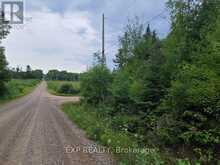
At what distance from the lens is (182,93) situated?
8391 mm

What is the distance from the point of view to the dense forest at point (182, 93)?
7449 mm

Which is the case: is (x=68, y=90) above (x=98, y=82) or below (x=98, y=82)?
below

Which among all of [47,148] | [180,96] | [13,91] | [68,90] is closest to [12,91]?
[13,91]

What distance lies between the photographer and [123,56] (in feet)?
86.9

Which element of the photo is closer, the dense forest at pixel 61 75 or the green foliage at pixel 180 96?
the green foliage at pixel 180 96

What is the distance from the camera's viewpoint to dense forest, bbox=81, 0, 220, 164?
24.4ft

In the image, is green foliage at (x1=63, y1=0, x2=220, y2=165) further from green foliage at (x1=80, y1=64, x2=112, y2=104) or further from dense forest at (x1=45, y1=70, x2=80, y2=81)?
dense forest at (x1=45, y1=70, x2=80, y2=81)

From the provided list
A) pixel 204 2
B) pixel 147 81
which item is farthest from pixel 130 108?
pixel 204 2

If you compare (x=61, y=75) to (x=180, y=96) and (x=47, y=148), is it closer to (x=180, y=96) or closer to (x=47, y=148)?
(x=47, y=148)

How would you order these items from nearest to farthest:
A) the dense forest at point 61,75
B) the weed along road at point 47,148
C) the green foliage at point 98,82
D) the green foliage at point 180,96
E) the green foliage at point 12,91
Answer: the weed along road at point 47,148 < the green foliage at point 180,96 < the green foliage at point 98,82 < the green foliage at point 12,91 < the dense forest at point 61,75

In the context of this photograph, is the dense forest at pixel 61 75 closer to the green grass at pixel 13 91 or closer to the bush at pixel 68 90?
the bush at pixel 68 90

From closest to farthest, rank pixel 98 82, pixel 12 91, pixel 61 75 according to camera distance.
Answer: pixel 98 82 < pixel 12 91 < pixel 61 75

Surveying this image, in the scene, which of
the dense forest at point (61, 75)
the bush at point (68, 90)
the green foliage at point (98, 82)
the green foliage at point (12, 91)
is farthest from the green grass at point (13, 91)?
the dense forest at point (61, 75)

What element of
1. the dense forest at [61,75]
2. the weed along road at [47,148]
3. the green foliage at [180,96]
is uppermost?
the dense forest at [61,75]
